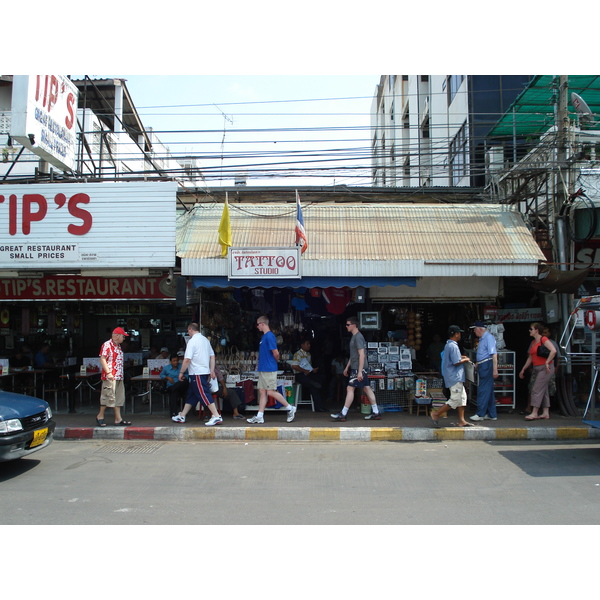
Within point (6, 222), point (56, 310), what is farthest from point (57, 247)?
point (56, 310)

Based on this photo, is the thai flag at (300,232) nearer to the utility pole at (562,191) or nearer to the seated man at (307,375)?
the seated man at (307,375)

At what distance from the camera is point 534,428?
855 cm

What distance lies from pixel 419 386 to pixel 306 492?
4.70 metres

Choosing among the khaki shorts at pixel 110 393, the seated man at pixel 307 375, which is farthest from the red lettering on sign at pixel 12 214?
the seated man at pixel 307 375

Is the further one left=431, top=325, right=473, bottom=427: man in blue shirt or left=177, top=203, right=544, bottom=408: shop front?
left=177, top=203, right=544, bottom=408: shop front

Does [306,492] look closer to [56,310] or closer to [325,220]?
[325,220]

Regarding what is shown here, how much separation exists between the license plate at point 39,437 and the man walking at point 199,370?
8.37ft

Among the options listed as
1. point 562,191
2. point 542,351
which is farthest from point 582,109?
point 542,351

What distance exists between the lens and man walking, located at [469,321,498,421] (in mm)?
8977

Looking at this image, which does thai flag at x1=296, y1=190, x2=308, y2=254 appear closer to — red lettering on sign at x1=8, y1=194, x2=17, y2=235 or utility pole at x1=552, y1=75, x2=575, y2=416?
utility pole at x1=552, y1=75, x2=575, y2=416

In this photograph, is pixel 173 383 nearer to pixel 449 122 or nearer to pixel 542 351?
pixel 542 351

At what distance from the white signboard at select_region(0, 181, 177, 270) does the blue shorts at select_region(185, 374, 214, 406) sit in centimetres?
242

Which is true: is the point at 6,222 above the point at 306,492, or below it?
above

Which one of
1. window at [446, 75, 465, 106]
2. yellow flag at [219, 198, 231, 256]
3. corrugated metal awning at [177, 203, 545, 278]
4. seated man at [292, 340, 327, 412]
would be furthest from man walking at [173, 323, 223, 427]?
window at [446, 75, 465, 106]
